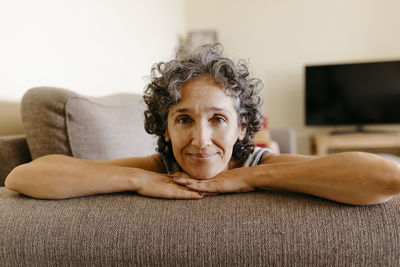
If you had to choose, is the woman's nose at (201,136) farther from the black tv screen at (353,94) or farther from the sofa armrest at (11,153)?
the black tv screen at (353,94)

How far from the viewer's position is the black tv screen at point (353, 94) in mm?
3518

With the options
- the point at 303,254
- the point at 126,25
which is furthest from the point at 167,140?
the point at 126,25

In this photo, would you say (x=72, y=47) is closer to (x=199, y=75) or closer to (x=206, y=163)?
(x=199, y=75)

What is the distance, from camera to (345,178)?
608 millimetres

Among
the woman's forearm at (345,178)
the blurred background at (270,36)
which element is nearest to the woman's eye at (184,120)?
the woman's forearm at (345,178)

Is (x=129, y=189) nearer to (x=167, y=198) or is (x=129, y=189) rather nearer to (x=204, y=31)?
(x=167, y=198)

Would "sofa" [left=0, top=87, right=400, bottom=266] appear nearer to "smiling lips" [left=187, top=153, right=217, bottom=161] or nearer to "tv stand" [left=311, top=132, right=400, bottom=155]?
"smiling lips" [left=187, top=153, right=217, bottom=161]

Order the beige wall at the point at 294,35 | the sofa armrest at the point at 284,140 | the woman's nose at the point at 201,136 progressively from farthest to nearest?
1. the beige wall at the point at 294,35
2. the sofa armrest at the point at 284,140
3. the woman's nose at the point at 201,136

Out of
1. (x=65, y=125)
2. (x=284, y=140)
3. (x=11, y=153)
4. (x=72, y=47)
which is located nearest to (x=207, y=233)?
(x=65, y=125)

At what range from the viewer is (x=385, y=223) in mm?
568

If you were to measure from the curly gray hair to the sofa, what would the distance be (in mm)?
344

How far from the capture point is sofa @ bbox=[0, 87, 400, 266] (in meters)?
0.56

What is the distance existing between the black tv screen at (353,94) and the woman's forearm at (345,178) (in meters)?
3.20

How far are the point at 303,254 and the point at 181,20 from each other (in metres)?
3.69
